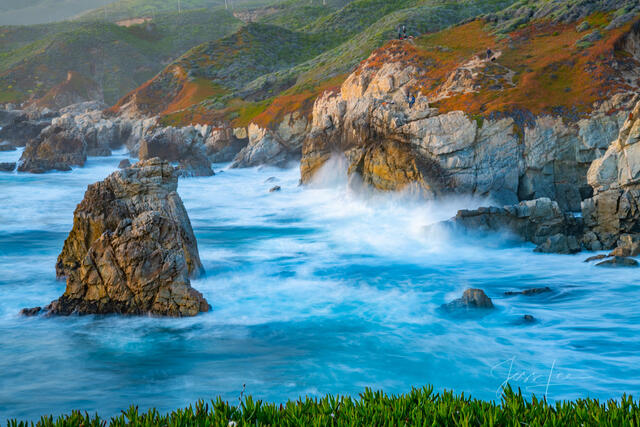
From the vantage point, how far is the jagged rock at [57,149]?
189ft

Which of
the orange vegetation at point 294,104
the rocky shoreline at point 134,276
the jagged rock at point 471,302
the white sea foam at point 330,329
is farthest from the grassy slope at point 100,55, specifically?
the jagged rock at point 471,302

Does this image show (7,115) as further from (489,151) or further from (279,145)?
(489,151)

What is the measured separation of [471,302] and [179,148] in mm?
45229

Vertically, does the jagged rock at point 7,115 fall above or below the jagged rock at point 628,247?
above

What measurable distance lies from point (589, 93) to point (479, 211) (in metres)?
16.0

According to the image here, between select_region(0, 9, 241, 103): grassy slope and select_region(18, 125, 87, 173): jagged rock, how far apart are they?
72.1 m

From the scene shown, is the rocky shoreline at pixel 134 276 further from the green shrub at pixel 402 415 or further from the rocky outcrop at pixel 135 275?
the green shrub at pixel 402 415

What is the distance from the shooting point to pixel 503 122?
109 ft

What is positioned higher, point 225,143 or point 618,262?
point 225,143

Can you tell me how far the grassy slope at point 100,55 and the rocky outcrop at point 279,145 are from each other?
86136 mm

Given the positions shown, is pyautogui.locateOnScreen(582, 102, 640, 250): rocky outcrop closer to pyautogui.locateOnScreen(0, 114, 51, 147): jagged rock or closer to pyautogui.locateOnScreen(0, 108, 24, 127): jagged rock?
pyautogui.locateOnScreen(0, 114, 51, 147): jagged rock

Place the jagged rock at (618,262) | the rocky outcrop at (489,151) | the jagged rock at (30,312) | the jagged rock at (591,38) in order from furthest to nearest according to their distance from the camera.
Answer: the jagged rock at (591,38) < the rocky outcrop at (489,151) < the jagged rock at (618,262) < the jagged rock at (30,312)

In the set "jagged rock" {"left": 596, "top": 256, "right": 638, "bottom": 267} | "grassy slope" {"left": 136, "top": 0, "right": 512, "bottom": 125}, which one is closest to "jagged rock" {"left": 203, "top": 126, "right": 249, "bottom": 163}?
"grassy slope" {"left": 136, "top": 0, "right": 512, "bottom": 125}

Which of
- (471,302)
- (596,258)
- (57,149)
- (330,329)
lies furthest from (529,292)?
(57,149)
